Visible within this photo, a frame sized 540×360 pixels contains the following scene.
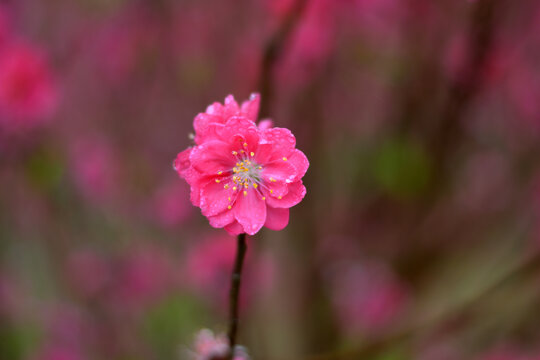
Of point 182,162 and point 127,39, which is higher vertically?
point 127,39

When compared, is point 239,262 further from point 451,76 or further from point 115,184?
point 115,184

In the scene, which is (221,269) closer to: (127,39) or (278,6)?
(278,6)

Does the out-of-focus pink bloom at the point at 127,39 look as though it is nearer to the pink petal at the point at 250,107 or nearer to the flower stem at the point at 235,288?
the pink petal at the point at 250,107

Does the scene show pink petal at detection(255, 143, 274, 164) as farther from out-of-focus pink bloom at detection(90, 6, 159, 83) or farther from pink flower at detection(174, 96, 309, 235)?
out-of-focus pink bloom at detection(90, 6, 159, 83)

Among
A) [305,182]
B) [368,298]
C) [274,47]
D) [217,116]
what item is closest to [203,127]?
[217,116]

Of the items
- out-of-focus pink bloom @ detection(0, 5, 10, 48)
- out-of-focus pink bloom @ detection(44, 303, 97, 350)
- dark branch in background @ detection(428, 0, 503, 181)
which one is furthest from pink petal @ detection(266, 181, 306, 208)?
out-of-focus pink bloom @ detection(44, 303, 97, 350)

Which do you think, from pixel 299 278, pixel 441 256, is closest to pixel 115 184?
pixel 299 278

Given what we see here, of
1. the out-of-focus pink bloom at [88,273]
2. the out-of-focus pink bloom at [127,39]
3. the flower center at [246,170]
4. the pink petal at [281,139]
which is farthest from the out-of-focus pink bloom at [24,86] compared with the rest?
the pink petal at [281,139]
